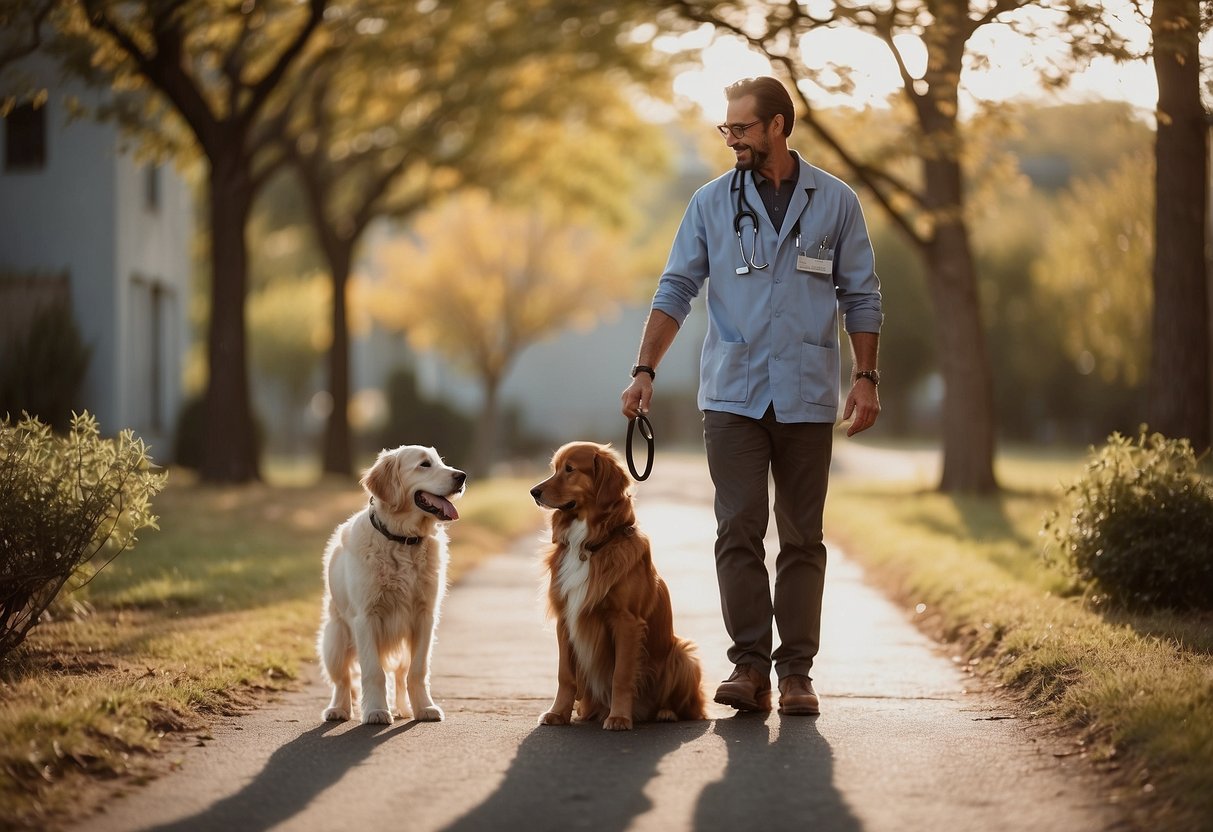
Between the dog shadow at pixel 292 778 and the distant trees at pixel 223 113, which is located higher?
the distant trees at pixel 223 113

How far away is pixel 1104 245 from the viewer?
3178cm

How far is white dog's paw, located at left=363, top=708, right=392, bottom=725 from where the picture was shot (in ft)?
20.8

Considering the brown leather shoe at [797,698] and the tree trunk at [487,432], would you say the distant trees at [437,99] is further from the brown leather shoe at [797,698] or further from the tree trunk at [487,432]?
the brown leather shoe at [797,698]

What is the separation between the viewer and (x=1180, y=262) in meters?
12.2

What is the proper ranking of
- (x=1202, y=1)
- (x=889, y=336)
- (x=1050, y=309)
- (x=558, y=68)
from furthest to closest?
(x=889, y=336) → (x=1050, y=309) → (x=558, y=68) → (x=1202, y=1)

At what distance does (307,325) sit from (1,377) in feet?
119

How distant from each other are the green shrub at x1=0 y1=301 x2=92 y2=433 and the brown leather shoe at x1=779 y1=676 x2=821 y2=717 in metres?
14.9

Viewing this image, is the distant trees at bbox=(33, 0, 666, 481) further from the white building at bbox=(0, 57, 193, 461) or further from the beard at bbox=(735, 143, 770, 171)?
the beard at bbox=(735, 143, 770, 171)

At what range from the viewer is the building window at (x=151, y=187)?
24.2 meters

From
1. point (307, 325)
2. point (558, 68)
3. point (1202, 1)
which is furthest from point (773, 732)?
point (307, 325)

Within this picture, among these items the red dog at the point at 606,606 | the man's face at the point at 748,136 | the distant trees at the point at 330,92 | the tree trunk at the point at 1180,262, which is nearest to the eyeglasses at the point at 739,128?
the man's face at the point at 748,136

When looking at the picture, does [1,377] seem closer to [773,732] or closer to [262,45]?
[262,45]

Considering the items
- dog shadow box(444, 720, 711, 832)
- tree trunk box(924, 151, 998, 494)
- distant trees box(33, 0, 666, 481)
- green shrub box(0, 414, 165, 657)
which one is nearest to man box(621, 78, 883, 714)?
dog shadow box(444, 720, 711, 832)

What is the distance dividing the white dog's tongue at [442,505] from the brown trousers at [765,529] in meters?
1.15
